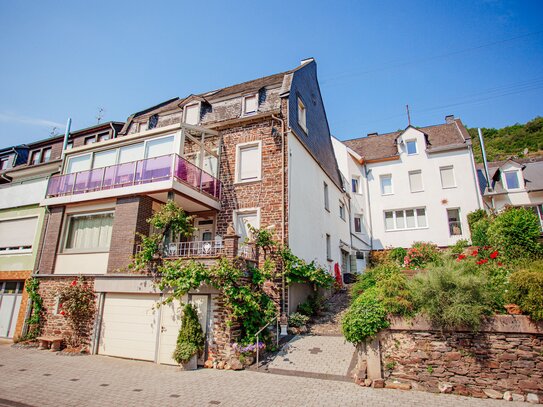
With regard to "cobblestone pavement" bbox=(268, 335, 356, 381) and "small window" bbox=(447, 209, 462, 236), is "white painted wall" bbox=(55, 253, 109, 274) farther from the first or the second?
"small window" bbox=(447, 209, 462, 236)

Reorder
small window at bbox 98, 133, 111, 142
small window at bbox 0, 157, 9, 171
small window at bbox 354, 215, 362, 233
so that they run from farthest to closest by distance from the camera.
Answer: small window at bbox 354, 215, 362, 233
small window at bbox 0, 157, 9, 171
small window at bbox 98, 133, 111, 142

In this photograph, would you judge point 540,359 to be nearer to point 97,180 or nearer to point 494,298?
point 494,298

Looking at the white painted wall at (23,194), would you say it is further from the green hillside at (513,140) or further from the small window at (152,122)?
the green hillside at (513,140)

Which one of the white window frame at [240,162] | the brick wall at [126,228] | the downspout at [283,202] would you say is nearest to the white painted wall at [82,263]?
the brick wall at [126,228]

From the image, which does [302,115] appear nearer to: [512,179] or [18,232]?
[18,232]

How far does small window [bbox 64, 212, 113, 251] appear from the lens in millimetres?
12594

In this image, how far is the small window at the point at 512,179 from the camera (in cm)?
2161

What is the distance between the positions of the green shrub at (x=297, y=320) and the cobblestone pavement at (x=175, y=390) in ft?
10.5

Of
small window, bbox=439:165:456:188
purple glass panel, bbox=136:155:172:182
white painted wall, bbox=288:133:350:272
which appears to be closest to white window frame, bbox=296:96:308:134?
white painted wall, bbox=288:133:350:272

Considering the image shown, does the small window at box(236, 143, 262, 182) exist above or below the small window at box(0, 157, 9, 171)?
below

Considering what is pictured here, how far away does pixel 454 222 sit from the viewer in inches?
837

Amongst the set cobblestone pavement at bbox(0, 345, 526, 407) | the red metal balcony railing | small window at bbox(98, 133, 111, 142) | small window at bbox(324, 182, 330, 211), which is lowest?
cobblestone pavement at bbox(0, 345, 526, 407)

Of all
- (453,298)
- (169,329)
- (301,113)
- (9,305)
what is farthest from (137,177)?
(453,298)

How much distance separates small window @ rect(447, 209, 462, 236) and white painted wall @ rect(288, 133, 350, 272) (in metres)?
8.63
